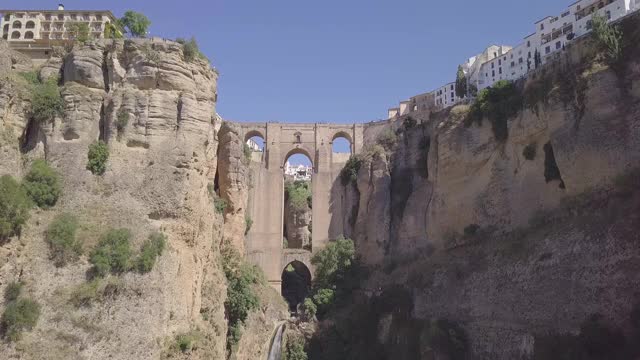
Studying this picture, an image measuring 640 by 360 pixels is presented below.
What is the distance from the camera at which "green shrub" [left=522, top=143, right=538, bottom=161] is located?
27.3 m

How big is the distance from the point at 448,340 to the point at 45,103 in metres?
19.7

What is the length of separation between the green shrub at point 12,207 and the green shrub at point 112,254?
2.77 metres

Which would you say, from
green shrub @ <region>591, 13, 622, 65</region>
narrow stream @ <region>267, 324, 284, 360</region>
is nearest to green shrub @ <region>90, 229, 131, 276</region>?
narrow stream @ <region>267, 324, 284, 360</region>

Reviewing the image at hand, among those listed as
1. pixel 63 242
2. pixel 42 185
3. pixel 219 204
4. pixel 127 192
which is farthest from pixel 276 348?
pixel 42 185

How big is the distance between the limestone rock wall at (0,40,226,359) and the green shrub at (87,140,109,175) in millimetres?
221

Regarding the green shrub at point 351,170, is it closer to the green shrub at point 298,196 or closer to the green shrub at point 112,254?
the green shrub at point 298,196

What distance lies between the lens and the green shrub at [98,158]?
2348 cm

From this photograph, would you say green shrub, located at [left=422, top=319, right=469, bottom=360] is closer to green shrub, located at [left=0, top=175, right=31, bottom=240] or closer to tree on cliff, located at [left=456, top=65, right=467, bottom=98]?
green shrub, located at [left=0, top=175, right=31, bottom=240]

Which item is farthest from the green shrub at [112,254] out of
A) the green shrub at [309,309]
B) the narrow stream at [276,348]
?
the green shrub at [309,309]

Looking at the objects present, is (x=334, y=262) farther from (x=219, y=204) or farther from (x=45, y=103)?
(x=45, y=103)

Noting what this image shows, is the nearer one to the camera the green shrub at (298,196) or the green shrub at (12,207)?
the green shrub at (12,207)

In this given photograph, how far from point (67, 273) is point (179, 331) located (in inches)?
185

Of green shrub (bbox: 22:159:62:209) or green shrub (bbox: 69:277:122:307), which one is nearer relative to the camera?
green shrub (bbox: 69:277:122:307)

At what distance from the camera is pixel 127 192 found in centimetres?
2334
